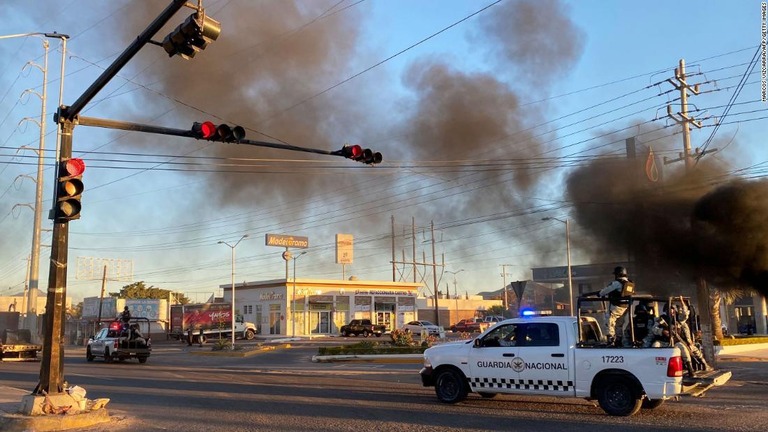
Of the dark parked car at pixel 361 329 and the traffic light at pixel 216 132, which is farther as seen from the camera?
the dark parked car at pixel 361 329

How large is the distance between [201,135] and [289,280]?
44984 mm

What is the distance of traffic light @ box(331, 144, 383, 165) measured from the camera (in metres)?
12.6

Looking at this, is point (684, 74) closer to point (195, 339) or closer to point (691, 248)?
Result: point (691, 248)

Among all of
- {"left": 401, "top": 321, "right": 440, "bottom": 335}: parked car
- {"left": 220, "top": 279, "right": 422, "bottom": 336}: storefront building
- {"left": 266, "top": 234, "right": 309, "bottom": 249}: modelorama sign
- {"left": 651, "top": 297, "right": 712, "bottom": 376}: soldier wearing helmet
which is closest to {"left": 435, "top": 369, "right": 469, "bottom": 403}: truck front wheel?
{"left": 651, "top": 297, "right": 712, "bottom": 376}: soldier wearing helmet

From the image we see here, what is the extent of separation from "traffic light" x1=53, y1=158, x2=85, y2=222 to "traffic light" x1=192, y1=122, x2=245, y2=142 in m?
1.91

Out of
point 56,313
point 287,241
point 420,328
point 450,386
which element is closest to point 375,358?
point 450,386

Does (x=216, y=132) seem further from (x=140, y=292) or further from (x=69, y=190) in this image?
(x=140, y=292)

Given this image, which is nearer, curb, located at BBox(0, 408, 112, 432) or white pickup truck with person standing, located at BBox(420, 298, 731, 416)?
curb, located at BBox(0, 408, 112, 432)

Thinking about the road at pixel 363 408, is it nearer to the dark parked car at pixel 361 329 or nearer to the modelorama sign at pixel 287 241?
the dark parked car at pixel 361 329

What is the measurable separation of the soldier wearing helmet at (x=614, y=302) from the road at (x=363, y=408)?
Answer: 1.29 metres

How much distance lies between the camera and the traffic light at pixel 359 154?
41.3 ft

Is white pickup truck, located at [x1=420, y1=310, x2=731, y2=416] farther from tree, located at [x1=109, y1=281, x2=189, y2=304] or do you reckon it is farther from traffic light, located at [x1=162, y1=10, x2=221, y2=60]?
tree, located at [x1=109, y1=281, x2=189, y2=304]

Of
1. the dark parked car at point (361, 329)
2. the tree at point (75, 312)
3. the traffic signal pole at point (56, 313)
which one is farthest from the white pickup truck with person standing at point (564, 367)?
the tree at point (75, 312)

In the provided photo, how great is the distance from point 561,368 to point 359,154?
233 inches
